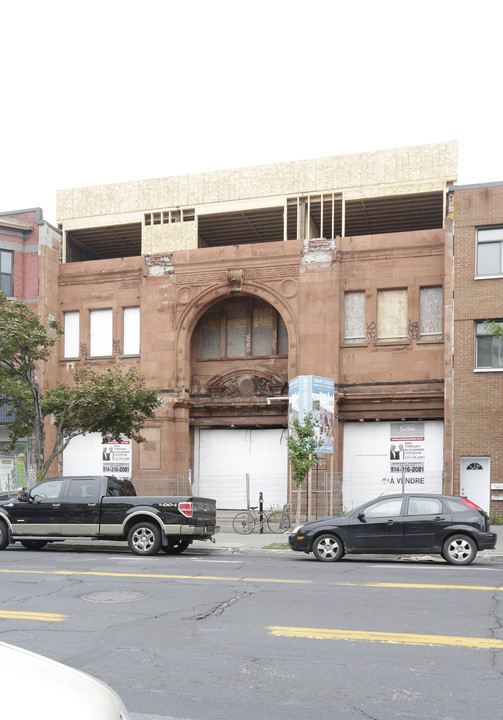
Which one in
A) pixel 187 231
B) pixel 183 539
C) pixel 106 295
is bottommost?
pixel 183 539

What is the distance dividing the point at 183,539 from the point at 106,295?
1644 cm

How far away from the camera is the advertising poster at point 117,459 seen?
29891mm

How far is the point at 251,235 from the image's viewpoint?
33.9m

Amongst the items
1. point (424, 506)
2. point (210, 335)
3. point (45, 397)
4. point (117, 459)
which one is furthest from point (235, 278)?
point (424, 506)

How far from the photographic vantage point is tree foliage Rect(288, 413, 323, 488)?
66.0 ft

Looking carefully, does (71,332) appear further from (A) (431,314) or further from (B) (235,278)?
(A) (431,314)

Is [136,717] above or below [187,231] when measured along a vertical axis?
below

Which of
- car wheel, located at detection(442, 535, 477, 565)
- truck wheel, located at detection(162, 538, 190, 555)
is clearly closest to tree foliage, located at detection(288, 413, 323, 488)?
truck wheel, located at detection(162, 538, 190, 555)

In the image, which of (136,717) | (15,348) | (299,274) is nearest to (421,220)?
(299,274)

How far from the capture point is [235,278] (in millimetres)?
29000

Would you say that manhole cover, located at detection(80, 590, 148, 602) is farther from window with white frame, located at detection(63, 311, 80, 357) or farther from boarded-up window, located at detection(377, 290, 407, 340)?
window with white frame, located at detection(63, 311, 80, 357)

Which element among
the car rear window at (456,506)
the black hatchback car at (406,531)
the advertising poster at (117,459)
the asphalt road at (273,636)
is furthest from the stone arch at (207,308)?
the asphalt road at (273,636)

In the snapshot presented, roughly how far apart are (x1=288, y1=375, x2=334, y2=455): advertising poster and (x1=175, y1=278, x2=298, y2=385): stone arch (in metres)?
5.92

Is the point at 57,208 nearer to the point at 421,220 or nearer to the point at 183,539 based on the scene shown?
the point at 421,220
